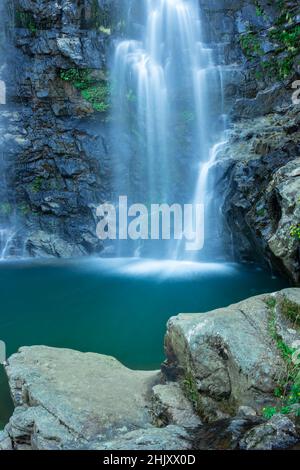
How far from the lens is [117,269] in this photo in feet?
50.9

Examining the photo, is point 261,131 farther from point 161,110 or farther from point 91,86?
point 91,86

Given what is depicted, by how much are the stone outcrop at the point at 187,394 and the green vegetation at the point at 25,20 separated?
18.6 m

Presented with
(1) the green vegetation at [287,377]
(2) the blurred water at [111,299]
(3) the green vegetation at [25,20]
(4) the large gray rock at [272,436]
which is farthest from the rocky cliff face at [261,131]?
(3) the green vegetation at [25,20]

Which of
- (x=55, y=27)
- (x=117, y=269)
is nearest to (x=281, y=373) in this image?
(x=117, y=269)

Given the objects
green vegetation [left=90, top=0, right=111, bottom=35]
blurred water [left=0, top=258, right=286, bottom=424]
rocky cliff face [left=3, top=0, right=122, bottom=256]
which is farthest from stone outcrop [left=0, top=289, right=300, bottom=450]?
green vegetation [left=90, top=0, right=111, bottom=35]

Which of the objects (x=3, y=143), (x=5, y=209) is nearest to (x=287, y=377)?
(x=5, y=209)

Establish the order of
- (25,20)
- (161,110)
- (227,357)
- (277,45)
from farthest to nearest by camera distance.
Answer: (161,110) → (25,20) → (277,45) → (227,357)

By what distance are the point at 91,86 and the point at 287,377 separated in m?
18.1

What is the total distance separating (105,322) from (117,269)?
5.69m

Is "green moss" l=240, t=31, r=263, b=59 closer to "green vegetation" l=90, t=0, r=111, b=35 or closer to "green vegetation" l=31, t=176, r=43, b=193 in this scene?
"green vegetation" l=90, t=0, r=111, b=35

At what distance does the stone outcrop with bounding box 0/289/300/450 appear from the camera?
11.3ft

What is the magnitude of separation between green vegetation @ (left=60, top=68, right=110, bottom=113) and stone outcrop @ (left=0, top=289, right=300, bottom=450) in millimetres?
16171

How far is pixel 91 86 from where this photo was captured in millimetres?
19188
